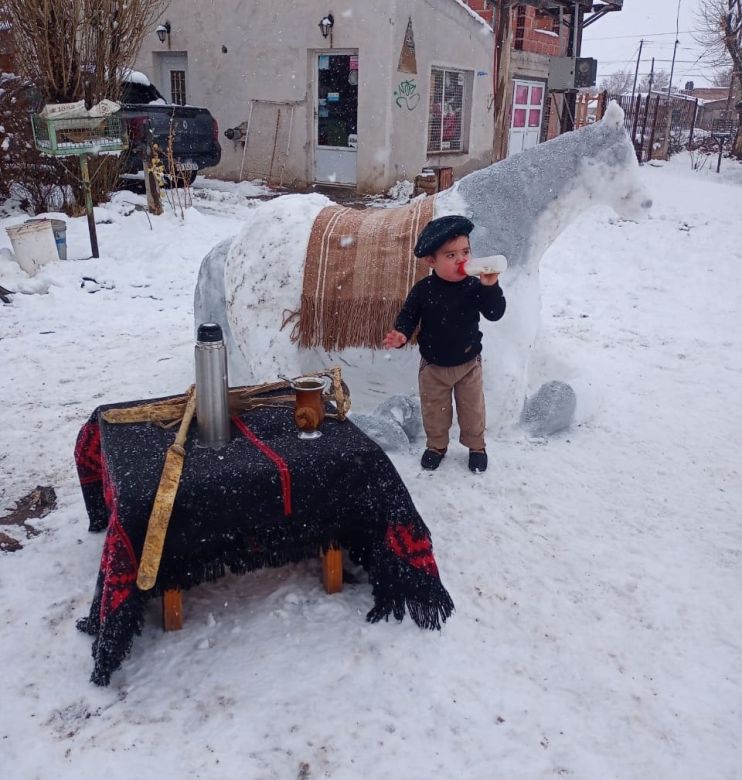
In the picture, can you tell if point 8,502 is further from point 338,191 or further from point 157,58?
point 157,58

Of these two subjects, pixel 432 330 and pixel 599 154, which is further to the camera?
pixel 599 154

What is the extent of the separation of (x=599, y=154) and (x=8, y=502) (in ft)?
10.7

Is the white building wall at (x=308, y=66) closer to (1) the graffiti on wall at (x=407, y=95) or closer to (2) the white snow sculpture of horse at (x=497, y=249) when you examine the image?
(1) the graffiti on wall at (x=407, y=95)

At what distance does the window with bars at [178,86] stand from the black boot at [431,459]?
1223cm

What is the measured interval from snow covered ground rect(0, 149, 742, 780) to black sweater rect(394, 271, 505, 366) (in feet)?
2.02

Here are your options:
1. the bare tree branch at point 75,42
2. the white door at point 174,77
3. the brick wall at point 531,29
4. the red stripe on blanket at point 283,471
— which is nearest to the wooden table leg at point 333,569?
the red stripe on blanket at point 283,471

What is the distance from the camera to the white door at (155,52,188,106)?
13.4 metres

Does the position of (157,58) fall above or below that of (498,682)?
above

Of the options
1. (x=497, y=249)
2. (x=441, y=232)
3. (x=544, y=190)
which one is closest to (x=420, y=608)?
(x=441, y=232)

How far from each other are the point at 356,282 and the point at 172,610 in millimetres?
1789

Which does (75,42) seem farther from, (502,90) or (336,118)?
(336,118)

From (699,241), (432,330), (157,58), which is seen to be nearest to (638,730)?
(432,330)

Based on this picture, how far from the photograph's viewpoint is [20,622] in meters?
2.41

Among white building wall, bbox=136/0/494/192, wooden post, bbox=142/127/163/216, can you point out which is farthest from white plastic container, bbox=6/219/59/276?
white building wall, bbox=136/0/494/192
